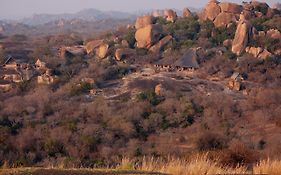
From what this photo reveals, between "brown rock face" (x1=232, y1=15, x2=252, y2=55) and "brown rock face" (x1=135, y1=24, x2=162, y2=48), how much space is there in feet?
19.1

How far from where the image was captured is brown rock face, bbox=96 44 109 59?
3118cm

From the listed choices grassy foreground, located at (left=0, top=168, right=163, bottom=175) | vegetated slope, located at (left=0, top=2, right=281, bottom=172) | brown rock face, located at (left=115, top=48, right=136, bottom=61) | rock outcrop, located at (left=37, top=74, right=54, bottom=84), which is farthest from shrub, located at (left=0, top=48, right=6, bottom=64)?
grassy foreground, located at (left=0, top=168, right=163, bottom=175)

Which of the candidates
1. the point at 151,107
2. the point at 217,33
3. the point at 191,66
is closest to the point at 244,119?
the point at 151,107

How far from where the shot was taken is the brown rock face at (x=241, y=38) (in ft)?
98.4

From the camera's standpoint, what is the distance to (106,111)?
65.0ft

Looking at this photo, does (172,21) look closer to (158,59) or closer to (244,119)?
(158,59)

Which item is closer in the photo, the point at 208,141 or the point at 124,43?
the point at 208,141

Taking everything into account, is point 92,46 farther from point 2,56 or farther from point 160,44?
point 2,56

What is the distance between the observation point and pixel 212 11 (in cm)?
3575

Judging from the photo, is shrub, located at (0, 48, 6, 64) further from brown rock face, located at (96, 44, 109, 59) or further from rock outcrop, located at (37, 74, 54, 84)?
brown rock face, located at (96, 44, 109, 59)

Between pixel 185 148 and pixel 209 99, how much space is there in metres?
A: 6.12

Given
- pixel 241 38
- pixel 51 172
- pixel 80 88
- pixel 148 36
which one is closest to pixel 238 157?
pixel 51 172

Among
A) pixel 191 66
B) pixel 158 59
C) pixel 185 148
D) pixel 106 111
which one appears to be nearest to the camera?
pixel 185 148

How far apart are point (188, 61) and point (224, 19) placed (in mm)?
7146
